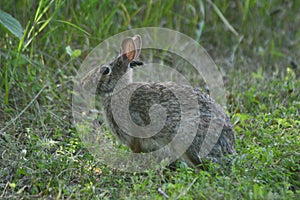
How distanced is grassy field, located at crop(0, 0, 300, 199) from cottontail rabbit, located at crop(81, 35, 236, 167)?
202 mm

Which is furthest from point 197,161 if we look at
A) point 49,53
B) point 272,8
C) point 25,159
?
point 272,8

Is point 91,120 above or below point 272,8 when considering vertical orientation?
below

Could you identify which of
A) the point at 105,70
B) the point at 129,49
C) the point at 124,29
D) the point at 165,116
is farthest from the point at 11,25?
the point at 124,29

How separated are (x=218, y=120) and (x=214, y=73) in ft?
7.63

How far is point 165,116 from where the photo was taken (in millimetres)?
4266

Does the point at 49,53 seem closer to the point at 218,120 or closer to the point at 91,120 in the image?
the point at 91,120

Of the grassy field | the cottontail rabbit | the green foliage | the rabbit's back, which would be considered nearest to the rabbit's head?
the cottontail rabbit

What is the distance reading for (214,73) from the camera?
Answer: 653 cm

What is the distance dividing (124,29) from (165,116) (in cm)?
254

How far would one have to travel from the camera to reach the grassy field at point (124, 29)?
12.4ft

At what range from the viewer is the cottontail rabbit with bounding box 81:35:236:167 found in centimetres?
420

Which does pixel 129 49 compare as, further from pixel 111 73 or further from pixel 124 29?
pixel 124 29

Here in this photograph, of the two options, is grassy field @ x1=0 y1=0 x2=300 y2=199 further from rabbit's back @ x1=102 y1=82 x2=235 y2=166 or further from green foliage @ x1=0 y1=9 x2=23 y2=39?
rabbit's back @ x1=102 y1=82 x2=235 y2=166

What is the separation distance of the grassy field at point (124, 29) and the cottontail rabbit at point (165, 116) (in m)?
0.20
